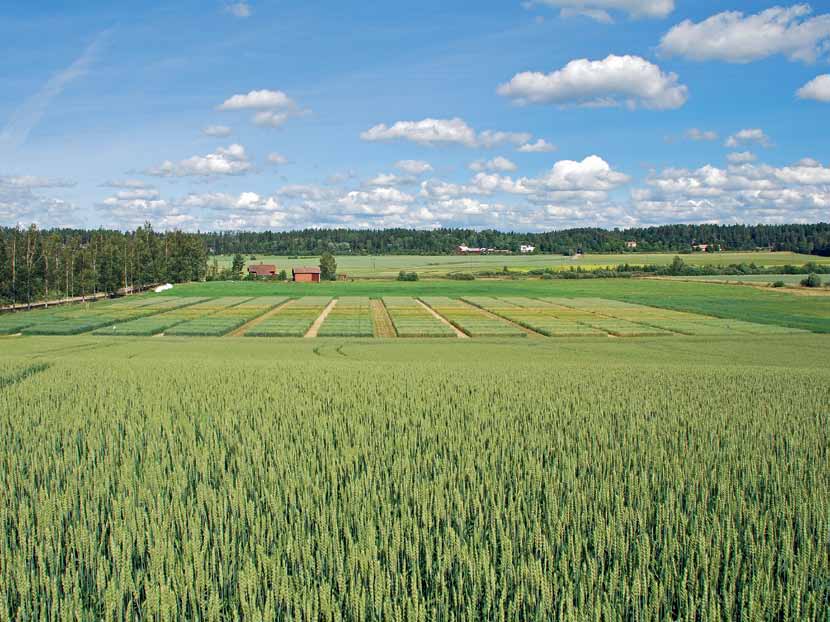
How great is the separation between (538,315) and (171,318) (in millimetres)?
39183

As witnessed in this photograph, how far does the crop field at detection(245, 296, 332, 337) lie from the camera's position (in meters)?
58.0

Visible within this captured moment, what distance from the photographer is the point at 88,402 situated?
58.9 ft

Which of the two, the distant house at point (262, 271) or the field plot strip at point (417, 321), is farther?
the distant house at point (262, 271)

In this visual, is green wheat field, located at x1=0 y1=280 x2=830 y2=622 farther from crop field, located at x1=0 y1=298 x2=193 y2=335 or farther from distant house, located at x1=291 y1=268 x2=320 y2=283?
distant house, located at x1=291 y1=268 x2=320 y2=283

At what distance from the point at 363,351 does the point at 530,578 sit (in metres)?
40.3

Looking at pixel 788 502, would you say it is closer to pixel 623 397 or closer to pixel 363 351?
pixel 623 397

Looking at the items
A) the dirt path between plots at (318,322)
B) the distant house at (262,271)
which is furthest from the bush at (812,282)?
the distant house at (262,271)

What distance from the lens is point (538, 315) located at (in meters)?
73.4

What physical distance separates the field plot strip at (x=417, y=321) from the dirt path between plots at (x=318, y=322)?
7.09 meters

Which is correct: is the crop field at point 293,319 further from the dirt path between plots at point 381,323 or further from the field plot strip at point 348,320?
the dirt path between plots at point 381,323

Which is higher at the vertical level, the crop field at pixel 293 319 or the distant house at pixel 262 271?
the distant house at pixel 262 271

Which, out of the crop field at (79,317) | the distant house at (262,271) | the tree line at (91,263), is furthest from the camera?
the distant house at (262,271)

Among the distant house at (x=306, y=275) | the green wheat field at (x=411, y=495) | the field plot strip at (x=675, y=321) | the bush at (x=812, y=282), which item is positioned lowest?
the field plot strip at (x=675, y=321)

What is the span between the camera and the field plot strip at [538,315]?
58834 millimetres
